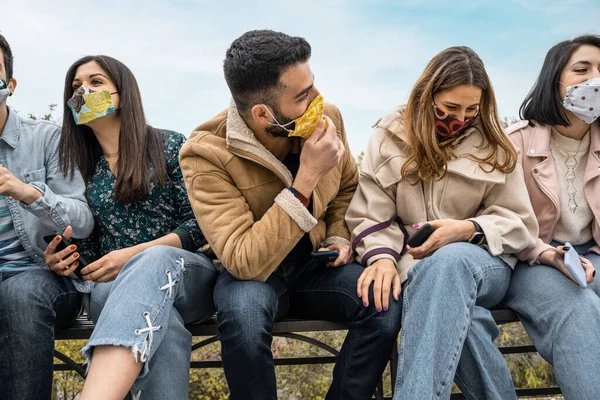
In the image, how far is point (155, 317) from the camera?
2.25 metres

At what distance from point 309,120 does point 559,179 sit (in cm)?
131

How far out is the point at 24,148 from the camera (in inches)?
119

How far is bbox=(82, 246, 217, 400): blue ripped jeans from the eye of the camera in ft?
7.12

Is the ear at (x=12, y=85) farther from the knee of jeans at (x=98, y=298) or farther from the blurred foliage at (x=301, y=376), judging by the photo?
the blurred foliage at (x=301, y=376)

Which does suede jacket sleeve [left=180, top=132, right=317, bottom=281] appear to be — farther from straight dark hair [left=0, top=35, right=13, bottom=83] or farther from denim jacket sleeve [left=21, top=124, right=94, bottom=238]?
straight dark hair [left=0, top=35, right=13, bottom=83]

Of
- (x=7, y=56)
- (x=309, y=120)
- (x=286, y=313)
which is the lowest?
(x=286, y=313)

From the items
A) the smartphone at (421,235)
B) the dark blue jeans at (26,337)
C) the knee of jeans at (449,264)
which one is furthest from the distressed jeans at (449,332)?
the dark blue jeans at (26,337)

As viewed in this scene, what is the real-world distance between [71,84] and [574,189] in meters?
2.44

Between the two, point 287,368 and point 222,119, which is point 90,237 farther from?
point 287,368

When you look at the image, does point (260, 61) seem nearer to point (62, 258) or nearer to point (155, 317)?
point (155, 317)

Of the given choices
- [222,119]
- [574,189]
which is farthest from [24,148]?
[574,189]

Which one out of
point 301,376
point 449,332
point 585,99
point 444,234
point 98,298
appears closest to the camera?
point 449,332

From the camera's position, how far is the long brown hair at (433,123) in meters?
2.73

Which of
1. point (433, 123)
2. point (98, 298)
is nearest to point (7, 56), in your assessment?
point (98, 298)
